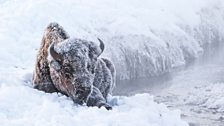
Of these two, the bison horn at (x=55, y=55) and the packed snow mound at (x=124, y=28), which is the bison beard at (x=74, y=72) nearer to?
the bison horn at (x=55, y=55)

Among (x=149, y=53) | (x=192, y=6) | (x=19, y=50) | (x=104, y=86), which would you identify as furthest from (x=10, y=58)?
(x=192, y=6)

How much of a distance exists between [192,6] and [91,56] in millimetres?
15155

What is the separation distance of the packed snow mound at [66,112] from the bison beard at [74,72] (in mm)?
228

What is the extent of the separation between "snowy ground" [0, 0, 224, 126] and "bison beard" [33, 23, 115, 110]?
0.24 m

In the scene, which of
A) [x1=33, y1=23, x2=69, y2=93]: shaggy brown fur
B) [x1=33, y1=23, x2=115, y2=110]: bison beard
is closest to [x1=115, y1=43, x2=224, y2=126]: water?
[x1=33, y1=23, x2=115, y2=110]: bison beard

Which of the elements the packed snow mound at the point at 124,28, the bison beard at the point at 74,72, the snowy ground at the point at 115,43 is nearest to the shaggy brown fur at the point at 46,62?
the bison beard at the point at 74,72

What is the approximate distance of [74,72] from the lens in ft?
23.7

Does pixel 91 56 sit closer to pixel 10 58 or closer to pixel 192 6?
pixel 10 58

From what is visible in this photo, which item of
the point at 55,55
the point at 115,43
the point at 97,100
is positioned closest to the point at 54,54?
the point at 55,55

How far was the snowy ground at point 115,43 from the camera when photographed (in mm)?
6527

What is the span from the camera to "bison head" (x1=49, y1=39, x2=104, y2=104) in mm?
7074

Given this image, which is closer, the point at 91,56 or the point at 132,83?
the point at 91,56

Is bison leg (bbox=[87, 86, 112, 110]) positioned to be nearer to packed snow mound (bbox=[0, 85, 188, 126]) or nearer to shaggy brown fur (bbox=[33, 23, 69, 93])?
packed snow mound (bbox=[0, 85, 188, 126])

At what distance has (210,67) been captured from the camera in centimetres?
1714
